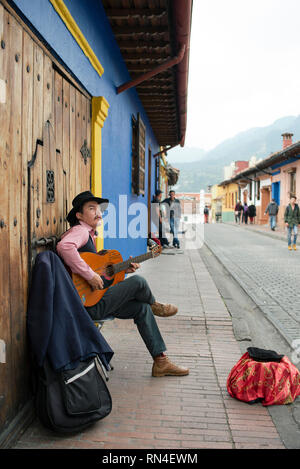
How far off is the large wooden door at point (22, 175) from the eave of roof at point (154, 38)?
182 centimetres

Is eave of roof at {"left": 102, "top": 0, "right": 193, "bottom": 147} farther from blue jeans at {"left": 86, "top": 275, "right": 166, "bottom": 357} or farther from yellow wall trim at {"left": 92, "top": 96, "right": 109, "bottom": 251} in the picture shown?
blue jeans at {"left": 86, "top": 275, "right": 166, "bottom": 357}

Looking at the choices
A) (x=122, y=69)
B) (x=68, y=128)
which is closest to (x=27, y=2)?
(x=68, y=128)

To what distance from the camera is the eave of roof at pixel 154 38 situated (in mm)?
4277

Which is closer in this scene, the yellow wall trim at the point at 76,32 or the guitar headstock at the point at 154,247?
the yellow wall trim at the point at 76,32

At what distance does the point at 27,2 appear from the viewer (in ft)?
7.83

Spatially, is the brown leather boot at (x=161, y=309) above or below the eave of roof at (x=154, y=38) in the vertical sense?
below

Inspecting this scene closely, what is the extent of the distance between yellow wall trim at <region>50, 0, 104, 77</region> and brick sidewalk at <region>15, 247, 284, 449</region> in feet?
8.91

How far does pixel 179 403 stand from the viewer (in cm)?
278

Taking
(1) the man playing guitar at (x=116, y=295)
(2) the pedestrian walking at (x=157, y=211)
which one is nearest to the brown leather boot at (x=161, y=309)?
(1) the man playing guitar at (x=116, y=295)

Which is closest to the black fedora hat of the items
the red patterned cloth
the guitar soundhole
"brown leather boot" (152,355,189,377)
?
the guitar soundhole

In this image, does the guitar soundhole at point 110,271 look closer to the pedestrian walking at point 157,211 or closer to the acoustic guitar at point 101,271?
the acoustic guitar at point 101,271

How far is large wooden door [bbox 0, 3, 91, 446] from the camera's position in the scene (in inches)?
83.7
